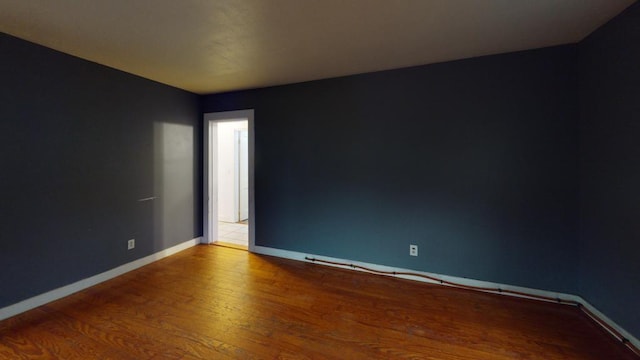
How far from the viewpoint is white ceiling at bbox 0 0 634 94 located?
1.72m

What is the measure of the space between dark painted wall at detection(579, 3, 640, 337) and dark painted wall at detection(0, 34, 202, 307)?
15.0 ft

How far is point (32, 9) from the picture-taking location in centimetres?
174

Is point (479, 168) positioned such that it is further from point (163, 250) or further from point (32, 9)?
point (163, 250)

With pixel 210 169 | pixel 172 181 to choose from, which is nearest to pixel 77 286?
pixel 172 181

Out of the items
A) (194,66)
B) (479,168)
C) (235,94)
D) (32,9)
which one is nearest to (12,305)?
(32,9)

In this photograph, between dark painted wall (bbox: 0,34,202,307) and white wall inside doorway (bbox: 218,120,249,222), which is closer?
dark painted wall (bbox: 0,34,202,307)

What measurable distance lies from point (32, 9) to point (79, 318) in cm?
237

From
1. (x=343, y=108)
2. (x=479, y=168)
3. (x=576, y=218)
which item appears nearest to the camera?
Result: (x=576, y=218)

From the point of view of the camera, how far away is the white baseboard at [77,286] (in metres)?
2.16

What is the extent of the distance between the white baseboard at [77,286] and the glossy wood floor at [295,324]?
0.26ft

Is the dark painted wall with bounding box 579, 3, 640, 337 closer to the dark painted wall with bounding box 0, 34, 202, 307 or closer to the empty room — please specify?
the empty room

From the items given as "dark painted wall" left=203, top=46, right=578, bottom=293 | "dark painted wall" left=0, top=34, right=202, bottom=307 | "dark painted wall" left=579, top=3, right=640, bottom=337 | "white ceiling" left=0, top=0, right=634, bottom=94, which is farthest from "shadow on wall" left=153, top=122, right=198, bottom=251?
"dark painted wall" left=579, top=3, right=640, bottom=337

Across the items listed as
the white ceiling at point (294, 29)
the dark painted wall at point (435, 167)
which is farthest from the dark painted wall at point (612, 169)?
the white ceiling at point (294, 29)

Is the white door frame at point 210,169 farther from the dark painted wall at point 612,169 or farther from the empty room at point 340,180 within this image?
the dark painted wall at point 612,169
